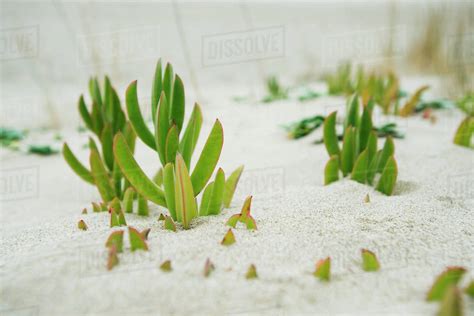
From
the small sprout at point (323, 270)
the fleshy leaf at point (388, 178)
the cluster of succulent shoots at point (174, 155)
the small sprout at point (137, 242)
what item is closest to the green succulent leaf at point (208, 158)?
the cluster of succulent shoots at point (174, 155)

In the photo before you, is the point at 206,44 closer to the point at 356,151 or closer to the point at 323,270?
the point at 356,151

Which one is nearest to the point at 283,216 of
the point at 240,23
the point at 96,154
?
the point at 96,154

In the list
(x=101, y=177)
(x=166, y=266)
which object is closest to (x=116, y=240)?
(x=166, y=266)

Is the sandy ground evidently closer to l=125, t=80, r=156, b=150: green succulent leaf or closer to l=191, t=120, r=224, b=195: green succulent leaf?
l=191, t=120, r=224, b=195: green succulent leaf

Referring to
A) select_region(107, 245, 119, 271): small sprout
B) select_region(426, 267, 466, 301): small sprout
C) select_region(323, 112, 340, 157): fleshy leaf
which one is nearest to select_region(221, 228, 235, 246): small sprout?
select_region(107, 245, 119, 271): small sprout

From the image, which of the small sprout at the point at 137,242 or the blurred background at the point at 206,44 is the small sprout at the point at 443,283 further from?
the blurred background at the point at 206,44
